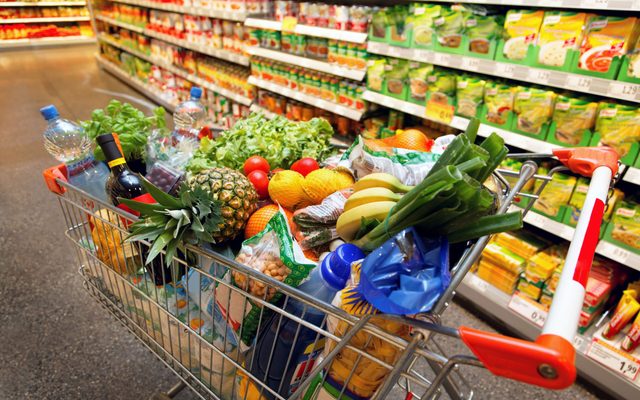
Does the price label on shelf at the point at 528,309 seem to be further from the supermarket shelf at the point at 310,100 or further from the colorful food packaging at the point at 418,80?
the supermarket shelf at the point at 310,100

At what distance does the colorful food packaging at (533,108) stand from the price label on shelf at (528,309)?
33.0 inches

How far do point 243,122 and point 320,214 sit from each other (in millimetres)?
731

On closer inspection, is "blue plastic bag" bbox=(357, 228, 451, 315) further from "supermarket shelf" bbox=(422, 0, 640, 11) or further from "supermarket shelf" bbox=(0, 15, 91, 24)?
"supermarket shelf" bbox=(0, 15, 91, 24)

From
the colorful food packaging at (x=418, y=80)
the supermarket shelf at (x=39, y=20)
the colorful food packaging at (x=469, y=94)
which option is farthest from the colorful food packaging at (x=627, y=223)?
the supermarket shelf at (x=39, y=20)

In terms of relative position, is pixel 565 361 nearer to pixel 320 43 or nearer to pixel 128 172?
pixel 128 172

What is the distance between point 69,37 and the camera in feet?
32.7

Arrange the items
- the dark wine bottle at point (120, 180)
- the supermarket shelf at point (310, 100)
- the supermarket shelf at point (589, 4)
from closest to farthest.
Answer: the dark wine bottle at point (120, 180), the supermarket shelf at point (589, 4), the supermarket shelf at point (310, 100)

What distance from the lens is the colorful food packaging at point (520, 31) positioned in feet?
6.08

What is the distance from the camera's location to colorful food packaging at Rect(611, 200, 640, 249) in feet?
5.61

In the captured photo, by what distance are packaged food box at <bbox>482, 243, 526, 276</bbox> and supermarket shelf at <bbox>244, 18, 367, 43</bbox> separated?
Result: 59.4 inches

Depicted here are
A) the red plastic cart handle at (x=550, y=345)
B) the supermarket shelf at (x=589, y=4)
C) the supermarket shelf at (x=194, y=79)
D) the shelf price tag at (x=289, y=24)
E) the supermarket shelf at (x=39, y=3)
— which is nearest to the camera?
the red plastic cart handle at (x=550, y=345)

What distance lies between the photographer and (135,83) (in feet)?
21.3

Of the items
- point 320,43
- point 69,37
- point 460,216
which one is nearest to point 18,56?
point 69,37

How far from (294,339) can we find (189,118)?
121 centimetres
